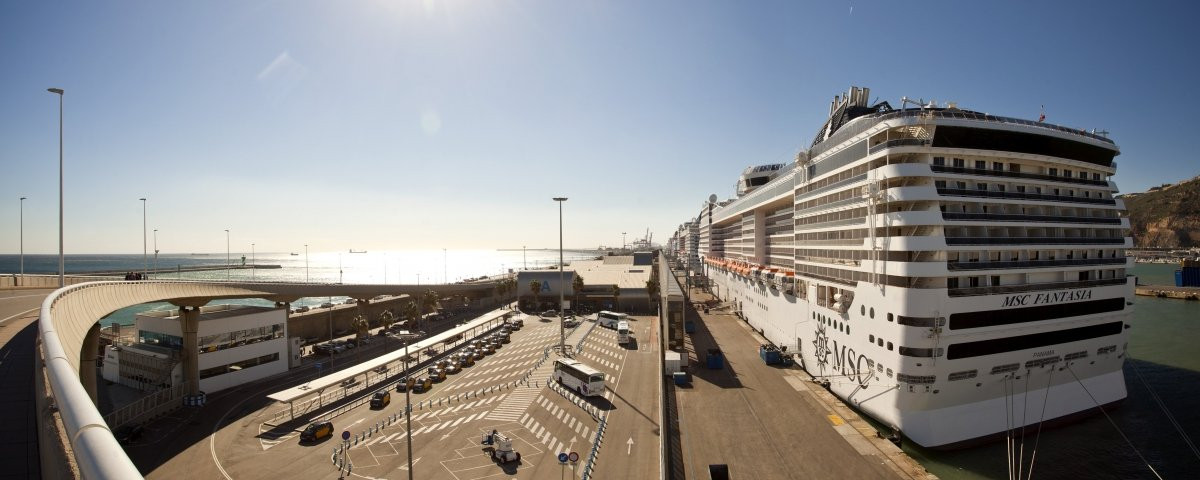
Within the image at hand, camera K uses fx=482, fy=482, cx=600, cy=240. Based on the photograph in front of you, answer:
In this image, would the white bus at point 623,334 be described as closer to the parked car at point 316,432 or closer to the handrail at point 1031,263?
the parked car at point 316,432

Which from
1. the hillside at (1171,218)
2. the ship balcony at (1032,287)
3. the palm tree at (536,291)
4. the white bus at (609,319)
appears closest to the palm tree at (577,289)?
the palm tree at (536,291)

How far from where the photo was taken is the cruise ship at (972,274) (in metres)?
26.0

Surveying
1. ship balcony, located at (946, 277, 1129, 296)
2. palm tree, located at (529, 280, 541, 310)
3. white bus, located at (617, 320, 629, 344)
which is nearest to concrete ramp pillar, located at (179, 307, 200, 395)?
white bus, located at (617, 320, 629, 344)

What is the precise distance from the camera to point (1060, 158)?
2992cm

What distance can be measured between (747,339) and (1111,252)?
98.9 feet

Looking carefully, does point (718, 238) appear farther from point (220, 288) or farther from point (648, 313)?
point (220, 288)

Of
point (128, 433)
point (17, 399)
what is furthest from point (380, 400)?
point (17, 399)

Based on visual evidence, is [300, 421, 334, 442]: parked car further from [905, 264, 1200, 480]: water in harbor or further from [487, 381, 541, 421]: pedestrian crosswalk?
[905, 264, 1200, 480]: water in harbor

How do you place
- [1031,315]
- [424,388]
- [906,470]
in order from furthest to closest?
[424,388] < [1031,315] < [906,470]

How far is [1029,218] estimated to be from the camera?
28.5 meters

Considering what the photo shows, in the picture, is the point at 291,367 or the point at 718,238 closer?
the point at 291,367

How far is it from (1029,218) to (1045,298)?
4.70m

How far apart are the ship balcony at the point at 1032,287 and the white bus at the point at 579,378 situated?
22.7 meters

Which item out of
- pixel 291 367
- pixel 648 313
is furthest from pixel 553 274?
pixel 291 367
